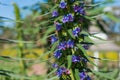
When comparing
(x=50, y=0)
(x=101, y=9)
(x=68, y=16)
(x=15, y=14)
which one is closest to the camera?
(x=68, y=16)

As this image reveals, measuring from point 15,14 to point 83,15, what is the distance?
194cm

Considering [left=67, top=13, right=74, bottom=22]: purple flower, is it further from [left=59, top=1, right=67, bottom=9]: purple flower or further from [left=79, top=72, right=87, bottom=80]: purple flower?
[left=79, top=72, right=87, bottom=80]: purple flower

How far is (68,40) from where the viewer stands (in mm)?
2926

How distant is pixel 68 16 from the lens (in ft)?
9.46

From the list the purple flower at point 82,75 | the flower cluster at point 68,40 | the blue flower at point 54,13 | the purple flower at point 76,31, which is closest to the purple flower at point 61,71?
the flower cluster at point 68,40

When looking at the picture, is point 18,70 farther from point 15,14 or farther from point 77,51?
point 77,51

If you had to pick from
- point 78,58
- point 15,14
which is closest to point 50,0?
point 78,58

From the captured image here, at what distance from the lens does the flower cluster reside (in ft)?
9.51

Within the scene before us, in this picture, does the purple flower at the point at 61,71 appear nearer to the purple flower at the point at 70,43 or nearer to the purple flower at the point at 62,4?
the purple flower at the point at 70,43

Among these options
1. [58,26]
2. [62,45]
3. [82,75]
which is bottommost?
[82,75]

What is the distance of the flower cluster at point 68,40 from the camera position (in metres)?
2.90

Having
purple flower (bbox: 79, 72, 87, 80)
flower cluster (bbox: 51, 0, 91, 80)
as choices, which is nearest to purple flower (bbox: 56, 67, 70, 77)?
flower cluster (bbox: 51, 0, 91, 80)

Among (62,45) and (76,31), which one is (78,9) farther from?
(62,45)

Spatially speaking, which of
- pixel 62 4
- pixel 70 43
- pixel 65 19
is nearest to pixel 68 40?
pixel 70 43
